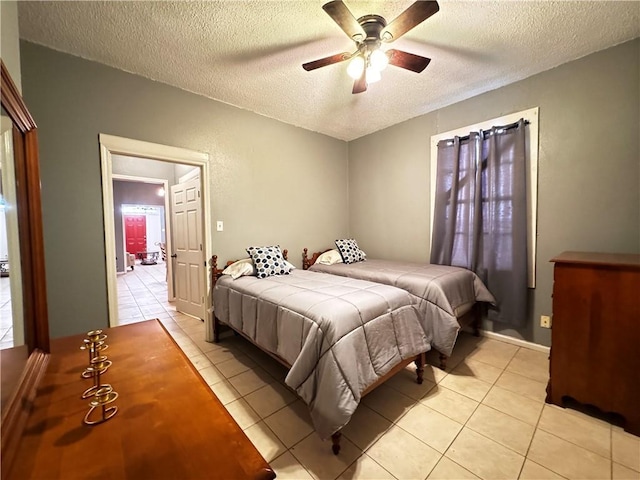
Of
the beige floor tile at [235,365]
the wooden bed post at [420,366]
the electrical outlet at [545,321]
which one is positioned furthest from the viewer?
the electrical outlet at [545,321]

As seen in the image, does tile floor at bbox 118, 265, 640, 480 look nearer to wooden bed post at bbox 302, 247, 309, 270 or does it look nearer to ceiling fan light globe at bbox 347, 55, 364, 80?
wooden bed post at bbox 302, 247, 309, 270

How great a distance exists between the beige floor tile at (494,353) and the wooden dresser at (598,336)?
→ 0.56 m

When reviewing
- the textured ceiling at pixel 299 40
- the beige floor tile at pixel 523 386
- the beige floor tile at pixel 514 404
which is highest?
the textured ceiling at pixel 299 40

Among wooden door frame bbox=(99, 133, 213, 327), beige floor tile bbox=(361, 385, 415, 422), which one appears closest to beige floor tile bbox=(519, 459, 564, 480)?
beige floor tile bbox=(361, 385, 415, 422)

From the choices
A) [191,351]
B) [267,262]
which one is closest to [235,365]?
[191,351]

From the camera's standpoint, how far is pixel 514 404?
1.81 m

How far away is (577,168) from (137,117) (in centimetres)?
406

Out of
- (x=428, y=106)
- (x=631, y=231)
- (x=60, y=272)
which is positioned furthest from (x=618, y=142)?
(x=60, y=272)

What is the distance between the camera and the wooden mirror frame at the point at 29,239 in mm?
816

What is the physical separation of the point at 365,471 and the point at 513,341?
2.25 m

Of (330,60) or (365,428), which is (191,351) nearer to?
(365,428)

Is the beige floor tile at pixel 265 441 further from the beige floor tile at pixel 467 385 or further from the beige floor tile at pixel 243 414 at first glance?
the beige floor tile at pixel 467 385

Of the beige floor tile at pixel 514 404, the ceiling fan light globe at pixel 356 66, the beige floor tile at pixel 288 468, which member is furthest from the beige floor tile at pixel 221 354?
the ceiling fan light globe at pixel 356 66

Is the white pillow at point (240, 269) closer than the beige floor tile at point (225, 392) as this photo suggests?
No
